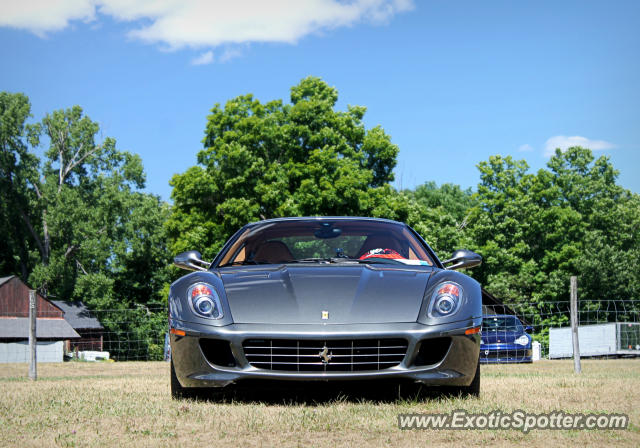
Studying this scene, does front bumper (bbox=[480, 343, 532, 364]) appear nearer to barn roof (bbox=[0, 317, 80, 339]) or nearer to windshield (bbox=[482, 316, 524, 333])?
windshield (bbox=[482, 316, 524, 333])

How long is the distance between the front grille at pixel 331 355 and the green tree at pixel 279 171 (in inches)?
1162

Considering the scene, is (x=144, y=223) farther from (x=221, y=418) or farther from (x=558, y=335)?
(x=221, y=418)

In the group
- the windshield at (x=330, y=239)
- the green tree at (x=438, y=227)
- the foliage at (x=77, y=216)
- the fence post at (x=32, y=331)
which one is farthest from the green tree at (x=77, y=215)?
the windshield at (x=330, y=239)

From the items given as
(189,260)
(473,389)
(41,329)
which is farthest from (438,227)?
(473,389)

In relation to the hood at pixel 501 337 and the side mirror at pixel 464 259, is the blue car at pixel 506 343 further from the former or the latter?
the side mirror at pixel 464 259

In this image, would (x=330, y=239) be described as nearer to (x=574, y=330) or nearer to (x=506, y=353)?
(x=574, y=330)

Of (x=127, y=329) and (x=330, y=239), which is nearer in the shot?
(x=330, y=239)

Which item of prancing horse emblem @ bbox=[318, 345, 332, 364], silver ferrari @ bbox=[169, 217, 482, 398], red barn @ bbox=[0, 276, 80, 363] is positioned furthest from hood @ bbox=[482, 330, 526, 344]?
red barn @ bbox=[0, 276, 80, 363]

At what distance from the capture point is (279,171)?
36156mm

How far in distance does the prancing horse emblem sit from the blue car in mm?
16173

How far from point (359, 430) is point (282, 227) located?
2856 millimetres

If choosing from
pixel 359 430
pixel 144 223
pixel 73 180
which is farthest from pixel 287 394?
pixel 73 180

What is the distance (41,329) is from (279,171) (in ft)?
91.2

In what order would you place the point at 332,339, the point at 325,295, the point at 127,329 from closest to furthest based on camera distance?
1. the point at 332,339
2. the point at 325,295
3. the point at 127,329
